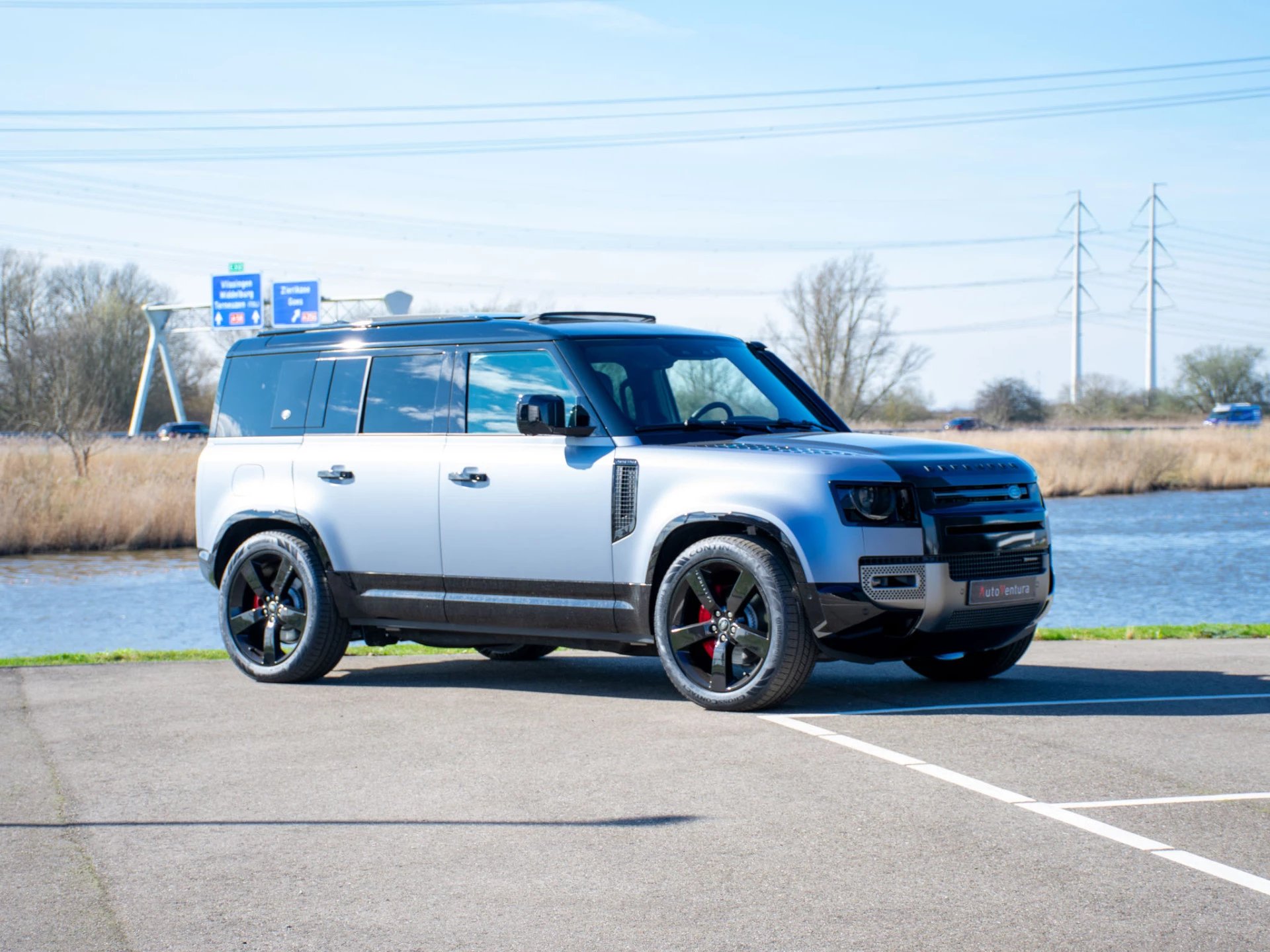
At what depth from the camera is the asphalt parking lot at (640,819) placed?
436cm

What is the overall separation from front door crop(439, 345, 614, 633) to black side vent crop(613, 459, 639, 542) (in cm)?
4

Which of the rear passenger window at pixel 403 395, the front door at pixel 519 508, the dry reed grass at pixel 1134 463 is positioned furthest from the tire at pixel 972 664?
the dry reed grass at pixel 1134 463

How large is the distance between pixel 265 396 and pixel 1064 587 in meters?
14.0

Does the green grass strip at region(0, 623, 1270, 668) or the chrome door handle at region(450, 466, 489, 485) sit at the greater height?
the chrome door handle at region(450, 466, 489, 485)

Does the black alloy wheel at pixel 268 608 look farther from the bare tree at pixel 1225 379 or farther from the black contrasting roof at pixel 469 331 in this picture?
the bare tree at pixel 1225 379

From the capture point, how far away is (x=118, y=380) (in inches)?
3184

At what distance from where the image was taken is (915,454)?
7980 millimetres

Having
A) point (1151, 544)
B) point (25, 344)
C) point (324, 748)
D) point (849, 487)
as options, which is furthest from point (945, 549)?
point (25, 344)

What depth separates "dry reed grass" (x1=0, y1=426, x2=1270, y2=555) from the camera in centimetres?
2711

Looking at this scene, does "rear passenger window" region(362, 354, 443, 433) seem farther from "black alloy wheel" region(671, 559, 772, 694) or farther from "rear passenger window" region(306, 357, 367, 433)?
"black alloy wheel" region(671, 559, 772, 694)

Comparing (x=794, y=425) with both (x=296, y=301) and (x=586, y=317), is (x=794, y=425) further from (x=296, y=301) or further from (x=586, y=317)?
(x=296, y=301)

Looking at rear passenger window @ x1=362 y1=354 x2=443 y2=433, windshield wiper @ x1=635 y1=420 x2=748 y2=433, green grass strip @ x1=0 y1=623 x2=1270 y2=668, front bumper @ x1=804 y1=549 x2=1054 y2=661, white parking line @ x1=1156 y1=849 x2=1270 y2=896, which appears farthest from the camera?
green grass strip @ x1=0 y1=623 x2=1270 y2=668

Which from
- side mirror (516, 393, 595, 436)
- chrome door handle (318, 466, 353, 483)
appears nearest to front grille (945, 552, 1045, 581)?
side mirror (516, 393, 595, 436)

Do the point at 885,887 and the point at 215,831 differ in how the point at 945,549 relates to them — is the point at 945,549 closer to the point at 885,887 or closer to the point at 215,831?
the point at 885,887
